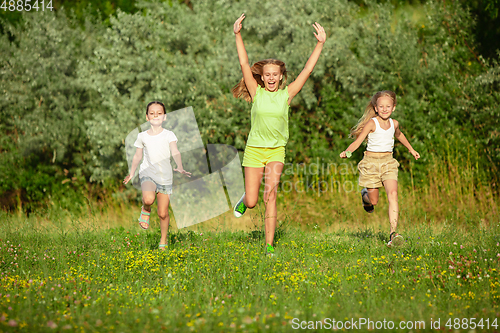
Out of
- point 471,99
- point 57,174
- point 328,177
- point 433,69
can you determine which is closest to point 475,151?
point 471,99

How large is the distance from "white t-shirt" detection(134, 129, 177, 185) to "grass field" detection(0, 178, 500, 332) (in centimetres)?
95

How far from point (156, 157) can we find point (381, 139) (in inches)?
115

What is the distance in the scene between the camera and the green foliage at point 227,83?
9328mm

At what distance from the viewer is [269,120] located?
17.2ft

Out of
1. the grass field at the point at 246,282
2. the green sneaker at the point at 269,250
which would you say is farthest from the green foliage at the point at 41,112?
the green sneaker at the point at 269,250

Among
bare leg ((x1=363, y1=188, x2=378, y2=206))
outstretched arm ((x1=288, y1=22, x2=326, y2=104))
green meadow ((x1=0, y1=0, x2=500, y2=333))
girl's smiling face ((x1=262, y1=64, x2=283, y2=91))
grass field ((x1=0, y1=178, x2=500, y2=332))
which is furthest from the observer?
bare leg ((x1=363, y1=188, x2=378, y2=206))

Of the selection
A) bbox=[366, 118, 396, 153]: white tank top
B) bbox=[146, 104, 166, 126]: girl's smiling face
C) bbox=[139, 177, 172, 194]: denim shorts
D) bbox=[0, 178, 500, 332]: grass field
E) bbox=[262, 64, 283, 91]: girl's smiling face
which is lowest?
bbox=[0, 178, 500, 332]: grass field

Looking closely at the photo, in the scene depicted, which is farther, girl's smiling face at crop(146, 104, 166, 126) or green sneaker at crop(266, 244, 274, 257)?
girl's smiling face at crop(146, 104, 166, 126)

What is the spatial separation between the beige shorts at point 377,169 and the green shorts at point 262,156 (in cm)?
130

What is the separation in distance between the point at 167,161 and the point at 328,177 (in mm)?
4810

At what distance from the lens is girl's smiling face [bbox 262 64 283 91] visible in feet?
17.6

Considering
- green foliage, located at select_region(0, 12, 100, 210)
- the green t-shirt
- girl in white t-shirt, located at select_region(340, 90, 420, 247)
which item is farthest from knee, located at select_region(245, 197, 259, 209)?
green foliage, located at select_region(0, 12, 100, 210)

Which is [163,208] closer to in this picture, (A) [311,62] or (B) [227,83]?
(A) [311,62]

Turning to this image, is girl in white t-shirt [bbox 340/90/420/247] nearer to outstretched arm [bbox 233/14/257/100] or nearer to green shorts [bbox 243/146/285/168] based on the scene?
green shorts [bbox 243/146/285/168]
